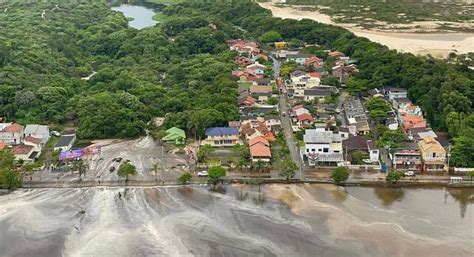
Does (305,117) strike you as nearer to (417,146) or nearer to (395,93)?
(417,146)

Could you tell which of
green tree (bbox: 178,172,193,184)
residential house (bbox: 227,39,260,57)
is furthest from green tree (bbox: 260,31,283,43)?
green tree (bbox: 178,172,193,184)

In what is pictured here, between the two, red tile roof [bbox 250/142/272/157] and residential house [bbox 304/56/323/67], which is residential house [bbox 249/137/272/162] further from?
residential house [bbox 304/56/323/67]

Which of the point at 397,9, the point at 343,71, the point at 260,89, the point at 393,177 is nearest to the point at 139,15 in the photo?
the point at 397,9

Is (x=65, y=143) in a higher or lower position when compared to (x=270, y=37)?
lower

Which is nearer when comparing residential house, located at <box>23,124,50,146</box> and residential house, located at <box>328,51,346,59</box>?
residential house, located at <box>23,124,50,146</box>

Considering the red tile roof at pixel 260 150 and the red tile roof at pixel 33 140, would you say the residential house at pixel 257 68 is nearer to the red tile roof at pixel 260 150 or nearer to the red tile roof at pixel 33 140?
the red tile roof at pixel 260 150

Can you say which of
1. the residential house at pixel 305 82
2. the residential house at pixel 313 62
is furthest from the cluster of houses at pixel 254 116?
the residential house at pixel 313 62
